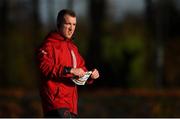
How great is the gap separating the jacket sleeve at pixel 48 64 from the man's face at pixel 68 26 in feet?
0.60

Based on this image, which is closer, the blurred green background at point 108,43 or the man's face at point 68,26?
the man's face at point 68,26

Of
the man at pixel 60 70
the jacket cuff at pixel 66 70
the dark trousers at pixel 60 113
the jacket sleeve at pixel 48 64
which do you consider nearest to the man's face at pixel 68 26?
the man at pixel 60 70

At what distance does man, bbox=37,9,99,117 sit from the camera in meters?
6.71

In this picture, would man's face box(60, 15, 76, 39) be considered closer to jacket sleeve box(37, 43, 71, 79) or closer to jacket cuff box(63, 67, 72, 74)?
jacket sleeve box(37, 43, 71, 79)

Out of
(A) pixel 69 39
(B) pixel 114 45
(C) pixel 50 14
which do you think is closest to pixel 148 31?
(B) pixel 114 45

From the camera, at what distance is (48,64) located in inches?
265

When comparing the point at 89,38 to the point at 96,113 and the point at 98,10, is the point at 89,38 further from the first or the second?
the point at 96,113

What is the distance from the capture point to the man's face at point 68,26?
6770 millimetres

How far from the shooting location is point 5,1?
133ft

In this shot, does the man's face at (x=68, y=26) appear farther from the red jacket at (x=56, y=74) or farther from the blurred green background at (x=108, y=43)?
the blurred green background at (x=108, y=43)

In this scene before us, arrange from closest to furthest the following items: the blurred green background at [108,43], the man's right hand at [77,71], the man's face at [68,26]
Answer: the man's right hand at [77,71] → the man's face at [68,26] → the blurred green background at [108,43]

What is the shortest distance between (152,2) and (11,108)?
19048 millimetres

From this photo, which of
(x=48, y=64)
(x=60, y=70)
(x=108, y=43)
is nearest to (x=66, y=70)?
(x=60, y=70)

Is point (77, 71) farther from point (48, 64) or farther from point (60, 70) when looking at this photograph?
point (48, 64)
